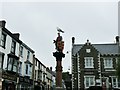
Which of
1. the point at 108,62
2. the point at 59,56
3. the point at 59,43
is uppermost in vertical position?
the point at 59,43

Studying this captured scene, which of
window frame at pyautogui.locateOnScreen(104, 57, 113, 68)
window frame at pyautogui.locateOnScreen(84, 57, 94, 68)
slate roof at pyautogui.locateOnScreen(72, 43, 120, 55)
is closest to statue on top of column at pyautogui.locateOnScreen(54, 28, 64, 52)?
window frame at pyautogui.locateOnScreen(84, 57, 94, 68)

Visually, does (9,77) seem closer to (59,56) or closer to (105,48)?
(59,56)

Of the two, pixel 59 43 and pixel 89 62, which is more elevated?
pixel 59 43

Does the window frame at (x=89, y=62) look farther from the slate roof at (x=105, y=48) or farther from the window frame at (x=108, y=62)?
the slate roof at (x=105, y=48)

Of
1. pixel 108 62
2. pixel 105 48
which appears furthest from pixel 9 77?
pixel 105 48

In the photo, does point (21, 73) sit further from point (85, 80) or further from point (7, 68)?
point (85, 80)

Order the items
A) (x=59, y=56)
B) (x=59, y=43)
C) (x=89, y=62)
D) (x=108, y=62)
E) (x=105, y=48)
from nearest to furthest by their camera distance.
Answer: (x=59, y=56) → (x=59, y=43) → (x=108, y=62) → (x=89, y=62) → (x=105, y=48)

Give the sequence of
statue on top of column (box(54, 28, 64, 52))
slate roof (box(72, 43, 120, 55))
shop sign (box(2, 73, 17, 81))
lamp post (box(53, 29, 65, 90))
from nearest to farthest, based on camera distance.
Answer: lamp post (box(53, 29, 65, 90)) → statue on top of column (box(54, 28, 64, 52)) → shop sign (box(2, 73, 17, 81)) → slate roof (box(72, 43, 120, 55))

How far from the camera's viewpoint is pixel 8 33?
29.1 meters

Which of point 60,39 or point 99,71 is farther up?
point 60,39

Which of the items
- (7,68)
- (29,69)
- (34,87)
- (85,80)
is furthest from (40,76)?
(7,68)

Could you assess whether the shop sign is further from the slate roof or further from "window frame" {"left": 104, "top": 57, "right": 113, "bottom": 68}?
"window frame" {"left": 104, "top": 57, "right": 113, "bottom": 68}

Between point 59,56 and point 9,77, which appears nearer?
point 59,56

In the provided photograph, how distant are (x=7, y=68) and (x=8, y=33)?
4470 millimetres
